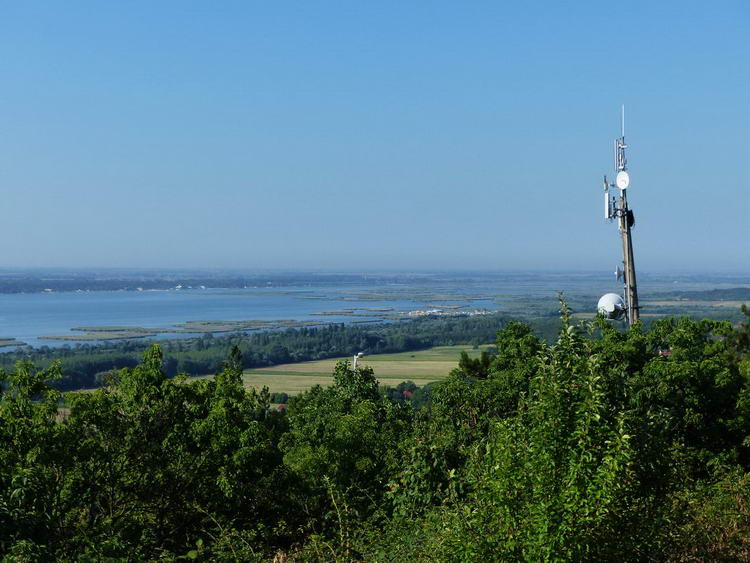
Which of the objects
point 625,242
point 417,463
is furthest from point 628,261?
point 417,463

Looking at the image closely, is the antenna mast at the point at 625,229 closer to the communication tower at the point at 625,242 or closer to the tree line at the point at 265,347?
the communication tower at the point at 625,242

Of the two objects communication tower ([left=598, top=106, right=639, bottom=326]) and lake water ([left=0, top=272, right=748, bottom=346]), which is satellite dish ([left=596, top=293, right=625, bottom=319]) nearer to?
communication tower ([left=598, top=106, right=639, bottom=326])

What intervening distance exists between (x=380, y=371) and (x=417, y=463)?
2017 inches

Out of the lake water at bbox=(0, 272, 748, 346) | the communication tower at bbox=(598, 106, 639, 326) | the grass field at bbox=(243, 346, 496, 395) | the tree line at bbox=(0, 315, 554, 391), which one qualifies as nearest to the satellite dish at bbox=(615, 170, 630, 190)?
the communication tower at bbox=(598, 106, 639, 326)

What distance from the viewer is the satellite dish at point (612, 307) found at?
1981 cm

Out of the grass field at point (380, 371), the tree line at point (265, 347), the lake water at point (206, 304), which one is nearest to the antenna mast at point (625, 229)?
the grass field at point (380, 371)

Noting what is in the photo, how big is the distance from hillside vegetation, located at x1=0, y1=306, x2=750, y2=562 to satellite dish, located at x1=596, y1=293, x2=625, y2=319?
998 mm

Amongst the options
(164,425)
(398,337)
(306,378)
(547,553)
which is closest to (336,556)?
(547,553)

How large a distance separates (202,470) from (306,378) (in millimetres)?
45399

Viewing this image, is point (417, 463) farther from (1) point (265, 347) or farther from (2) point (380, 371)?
(1) point (265, 347)

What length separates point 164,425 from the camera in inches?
560

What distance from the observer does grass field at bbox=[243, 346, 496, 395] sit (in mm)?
55281

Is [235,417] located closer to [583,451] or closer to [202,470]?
[202,470]

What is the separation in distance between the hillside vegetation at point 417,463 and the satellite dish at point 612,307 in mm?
998
